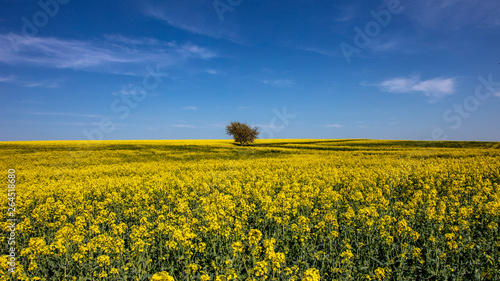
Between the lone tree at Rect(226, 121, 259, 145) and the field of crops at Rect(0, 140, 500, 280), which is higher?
the lone tree at Rect(226, 121, 259, 145)

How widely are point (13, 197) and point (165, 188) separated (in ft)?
20.3

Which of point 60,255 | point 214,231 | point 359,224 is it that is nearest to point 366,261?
point 359,224

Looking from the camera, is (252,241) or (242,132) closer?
(252,241)

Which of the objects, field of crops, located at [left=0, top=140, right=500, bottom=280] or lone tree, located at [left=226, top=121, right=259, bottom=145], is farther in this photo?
lone tree, located at [left=226, top=121, right=259, bottom=145]

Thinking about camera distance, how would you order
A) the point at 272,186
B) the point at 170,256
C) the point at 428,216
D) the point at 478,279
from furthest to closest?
the point at 272,186 < the point at 428,216 < the point at 170,256 < the point at 478,279

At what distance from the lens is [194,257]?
247 inches

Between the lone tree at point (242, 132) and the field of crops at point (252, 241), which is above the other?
the lone tree at point (242, 132)

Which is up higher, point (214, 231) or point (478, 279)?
point (214, 231)

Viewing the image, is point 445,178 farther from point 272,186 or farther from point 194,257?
point 194,257

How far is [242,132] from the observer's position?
66750 millimetres

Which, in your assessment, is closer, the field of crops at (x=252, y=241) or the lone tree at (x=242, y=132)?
the field of crops at (x=252, y=241)

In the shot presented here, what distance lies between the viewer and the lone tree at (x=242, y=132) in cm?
6681

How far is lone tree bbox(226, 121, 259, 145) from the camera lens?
6681cm

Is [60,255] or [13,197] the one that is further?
[13,197]
